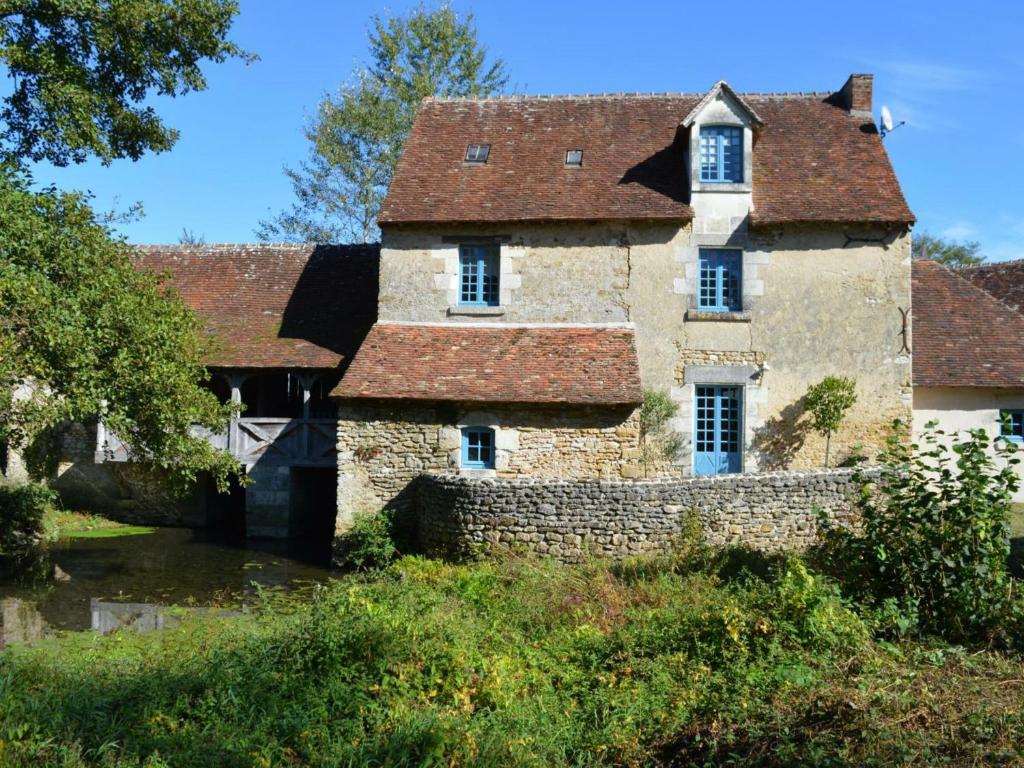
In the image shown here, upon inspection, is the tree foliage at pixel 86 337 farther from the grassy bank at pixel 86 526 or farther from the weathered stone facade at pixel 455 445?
the grassy bank at pixel 86 526

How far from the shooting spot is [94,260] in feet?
36.8

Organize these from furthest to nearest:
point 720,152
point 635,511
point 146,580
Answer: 1. point 720,152
2. point 146,580
3. point 635,511

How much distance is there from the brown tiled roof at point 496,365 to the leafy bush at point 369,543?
1889 mm

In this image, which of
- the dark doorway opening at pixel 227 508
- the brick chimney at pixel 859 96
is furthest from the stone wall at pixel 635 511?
the brick chimney at pixel 859 96

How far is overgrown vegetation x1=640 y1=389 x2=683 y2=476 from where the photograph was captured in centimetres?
1456

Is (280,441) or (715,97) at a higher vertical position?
(715,97)

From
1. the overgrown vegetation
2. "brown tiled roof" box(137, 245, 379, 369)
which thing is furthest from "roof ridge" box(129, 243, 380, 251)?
the overgrown vegetation

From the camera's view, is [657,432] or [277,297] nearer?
[657,432]

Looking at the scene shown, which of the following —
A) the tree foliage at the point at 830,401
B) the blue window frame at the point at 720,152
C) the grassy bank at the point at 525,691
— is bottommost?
the grassy bank at the point at 525,691

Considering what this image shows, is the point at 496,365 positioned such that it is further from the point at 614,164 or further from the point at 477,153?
the point at 477,153

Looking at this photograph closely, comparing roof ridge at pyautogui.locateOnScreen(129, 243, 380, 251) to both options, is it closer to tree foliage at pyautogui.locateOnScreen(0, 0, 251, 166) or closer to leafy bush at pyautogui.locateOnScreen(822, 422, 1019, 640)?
tree foliage at pyautogui.locateOnScreen(0, 0, 251, 166)

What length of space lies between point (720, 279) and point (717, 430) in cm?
256

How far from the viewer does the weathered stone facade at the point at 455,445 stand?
13.4 meters

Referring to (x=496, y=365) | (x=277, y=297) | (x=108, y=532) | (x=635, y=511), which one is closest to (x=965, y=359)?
(x=635, y=511)
